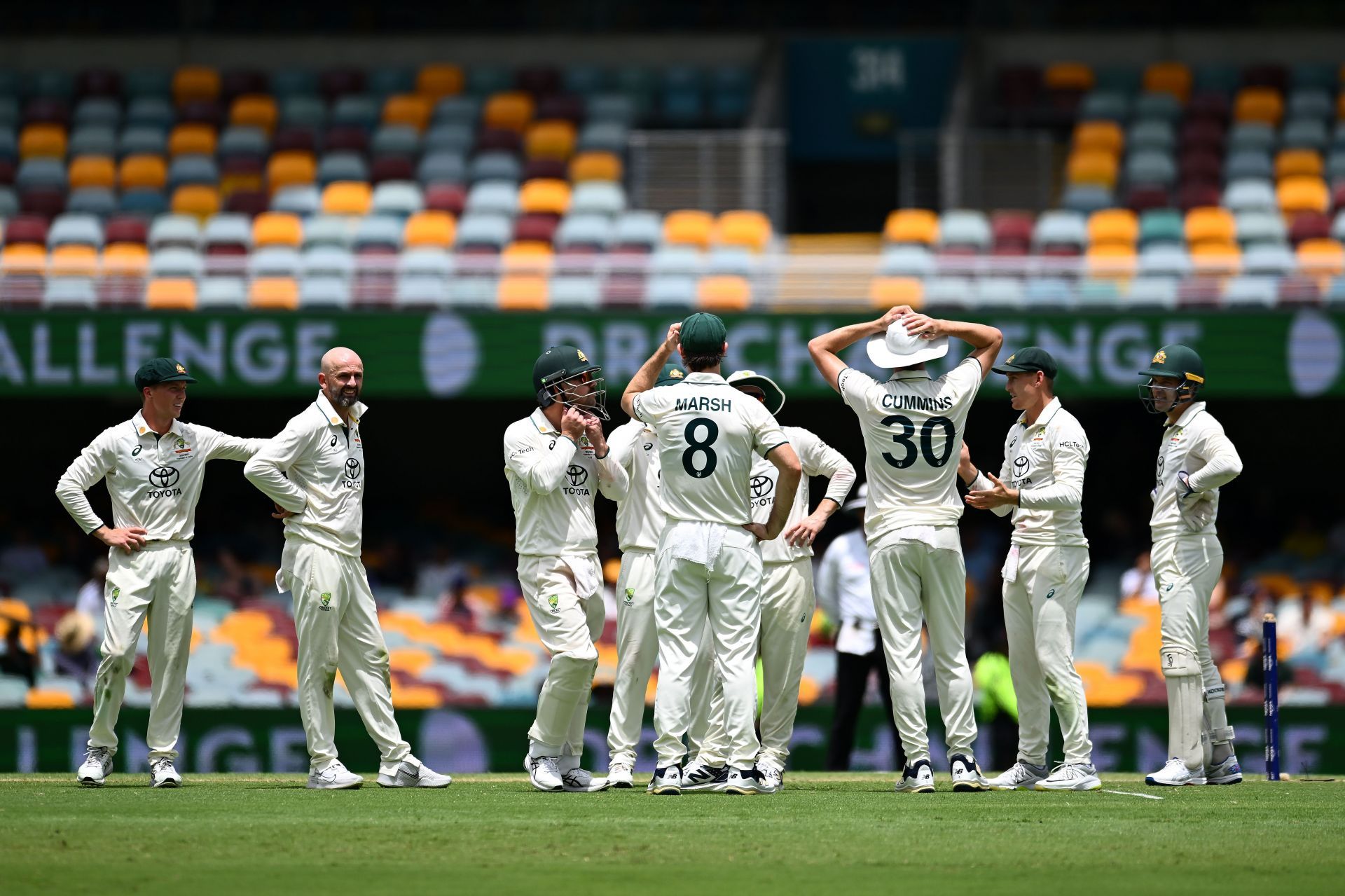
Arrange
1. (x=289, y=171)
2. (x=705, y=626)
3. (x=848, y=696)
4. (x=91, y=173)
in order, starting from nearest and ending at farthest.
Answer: (x=705, y=626)
(x=848, y=696)
(x=289, y=171)
(x=91, y=173)

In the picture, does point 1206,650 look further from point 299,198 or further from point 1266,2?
point 1266,2

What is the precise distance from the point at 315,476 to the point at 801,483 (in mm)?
2285

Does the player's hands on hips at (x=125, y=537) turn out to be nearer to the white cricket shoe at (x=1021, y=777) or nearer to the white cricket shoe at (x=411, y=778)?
the white cricket shoe at (x=411, y=778)

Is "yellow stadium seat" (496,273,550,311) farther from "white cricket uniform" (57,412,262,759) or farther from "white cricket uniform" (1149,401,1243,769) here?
"white cricket uniform" (1149,401,1243,769)

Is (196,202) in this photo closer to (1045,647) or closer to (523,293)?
(523,293)

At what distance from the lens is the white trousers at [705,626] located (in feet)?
26.0

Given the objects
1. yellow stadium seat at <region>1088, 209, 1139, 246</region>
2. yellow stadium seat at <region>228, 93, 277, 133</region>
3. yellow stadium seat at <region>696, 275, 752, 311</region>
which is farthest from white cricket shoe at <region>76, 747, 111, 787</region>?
yellow stadium seat at <region>228, 93, 277, 133</region>

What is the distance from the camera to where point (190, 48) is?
2216cm

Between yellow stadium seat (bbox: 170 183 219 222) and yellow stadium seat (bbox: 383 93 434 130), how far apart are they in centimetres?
224

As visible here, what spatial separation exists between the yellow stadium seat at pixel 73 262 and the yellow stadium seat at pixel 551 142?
15.2 ft

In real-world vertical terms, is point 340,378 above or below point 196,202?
below

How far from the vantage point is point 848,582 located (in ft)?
38.7

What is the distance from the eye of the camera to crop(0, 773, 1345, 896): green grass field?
5891 millimetres

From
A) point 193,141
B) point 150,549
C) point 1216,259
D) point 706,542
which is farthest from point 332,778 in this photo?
point 193,141
